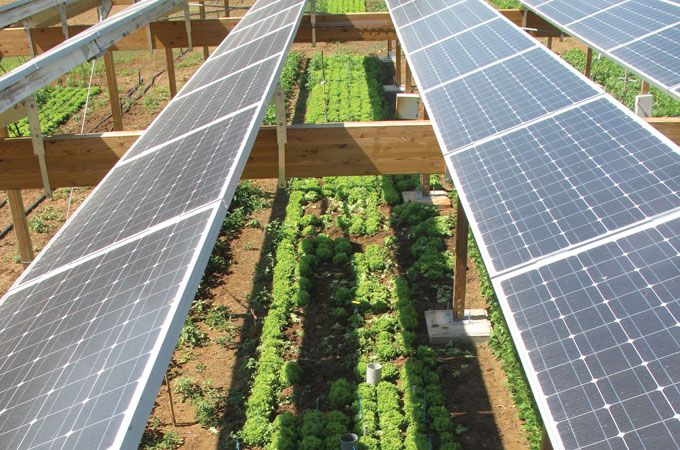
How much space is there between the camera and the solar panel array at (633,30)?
37.9 ft

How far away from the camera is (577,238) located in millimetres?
6016

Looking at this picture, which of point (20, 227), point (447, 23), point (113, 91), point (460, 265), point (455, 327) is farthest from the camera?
point (447, 23)

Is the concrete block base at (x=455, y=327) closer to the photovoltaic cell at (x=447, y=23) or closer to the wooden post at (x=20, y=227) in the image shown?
the photovoltaic cell at (x=447, y=23)

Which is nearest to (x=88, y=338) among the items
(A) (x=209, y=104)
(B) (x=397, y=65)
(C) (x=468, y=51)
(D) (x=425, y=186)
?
(A) (x=209, y=104)

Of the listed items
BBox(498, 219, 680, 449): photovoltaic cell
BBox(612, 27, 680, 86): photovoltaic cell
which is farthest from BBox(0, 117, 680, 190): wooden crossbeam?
BBox(498, 219, 680, 449): photovoltaic cell

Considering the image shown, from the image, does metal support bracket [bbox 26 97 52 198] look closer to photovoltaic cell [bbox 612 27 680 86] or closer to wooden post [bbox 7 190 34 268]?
wooden post [bbox 7 190 34 268]

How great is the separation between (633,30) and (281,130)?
25.0ft

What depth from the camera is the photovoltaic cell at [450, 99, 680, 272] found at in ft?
20.1

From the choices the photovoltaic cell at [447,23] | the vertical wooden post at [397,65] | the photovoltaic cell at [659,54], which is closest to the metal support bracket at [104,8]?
the photovoltaic cell at [447,23]

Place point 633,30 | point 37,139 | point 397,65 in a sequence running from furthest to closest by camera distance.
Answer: point 397,65, point 633,30, point 37,139

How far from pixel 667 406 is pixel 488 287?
9.25m

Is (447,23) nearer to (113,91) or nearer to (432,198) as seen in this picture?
(432,198)

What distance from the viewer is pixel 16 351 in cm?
525

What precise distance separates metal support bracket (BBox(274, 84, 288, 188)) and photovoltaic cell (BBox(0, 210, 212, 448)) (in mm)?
3959
